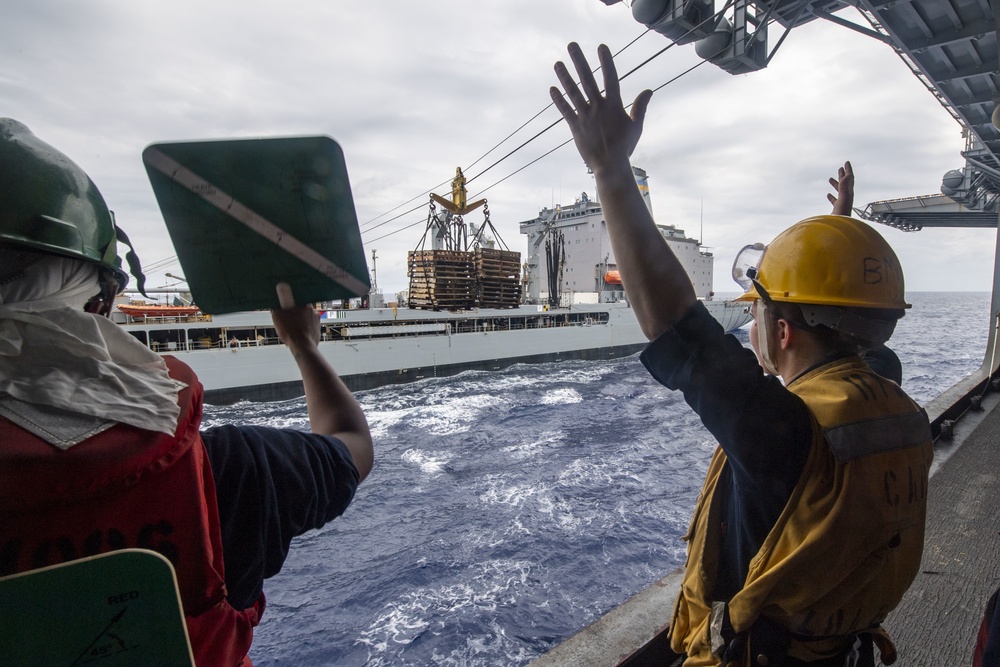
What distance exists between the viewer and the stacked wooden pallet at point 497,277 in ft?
74.2

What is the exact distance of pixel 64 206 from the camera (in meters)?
0.77

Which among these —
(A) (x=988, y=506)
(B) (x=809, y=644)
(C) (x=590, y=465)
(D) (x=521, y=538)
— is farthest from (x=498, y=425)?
(B) (x=809, y=644)

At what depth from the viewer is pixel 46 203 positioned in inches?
29.3

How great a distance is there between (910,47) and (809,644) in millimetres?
7929

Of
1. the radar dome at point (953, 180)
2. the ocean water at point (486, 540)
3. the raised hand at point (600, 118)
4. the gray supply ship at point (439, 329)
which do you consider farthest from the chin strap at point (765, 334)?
the radar dome at point (953, 180)

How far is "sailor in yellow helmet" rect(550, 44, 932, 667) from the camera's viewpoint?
0.92 m

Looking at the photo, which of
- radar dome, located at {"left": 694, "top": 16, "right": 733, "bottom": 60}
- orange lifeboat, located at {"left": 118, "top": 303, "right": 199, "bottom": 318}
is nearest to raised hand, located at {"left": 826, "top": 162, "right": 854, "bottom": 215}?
radar dome, located at {"left": 694, "top": 16, "right": 733, "bottom": 60}

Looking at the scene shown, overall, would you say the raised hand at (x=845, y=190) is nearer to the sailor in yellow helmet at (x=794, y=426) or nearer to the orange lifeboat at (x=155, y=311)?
the sailor in yellow helmet at (x=794, y=426)

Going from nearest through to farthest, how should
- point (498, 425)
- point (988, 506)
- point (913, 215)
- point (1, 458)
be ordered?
point (1, 458) → point (988, 506) → point (498, 425) → point (913, 215)

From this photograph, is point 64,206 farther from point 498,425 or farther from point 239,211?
point 498,425

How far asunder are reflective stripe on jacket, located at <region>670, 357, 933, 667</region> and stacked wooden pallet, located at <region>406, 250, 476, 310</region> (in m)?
20.6

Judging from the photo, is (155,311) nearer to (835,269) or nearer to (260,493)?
(260,493)

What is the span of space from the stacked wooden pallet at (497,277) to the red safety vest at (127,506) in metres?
22.0

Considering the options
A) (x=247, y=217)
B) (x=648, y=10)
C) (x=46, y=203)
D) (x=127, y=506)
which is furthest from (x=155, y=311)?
(x=127, y=506)
